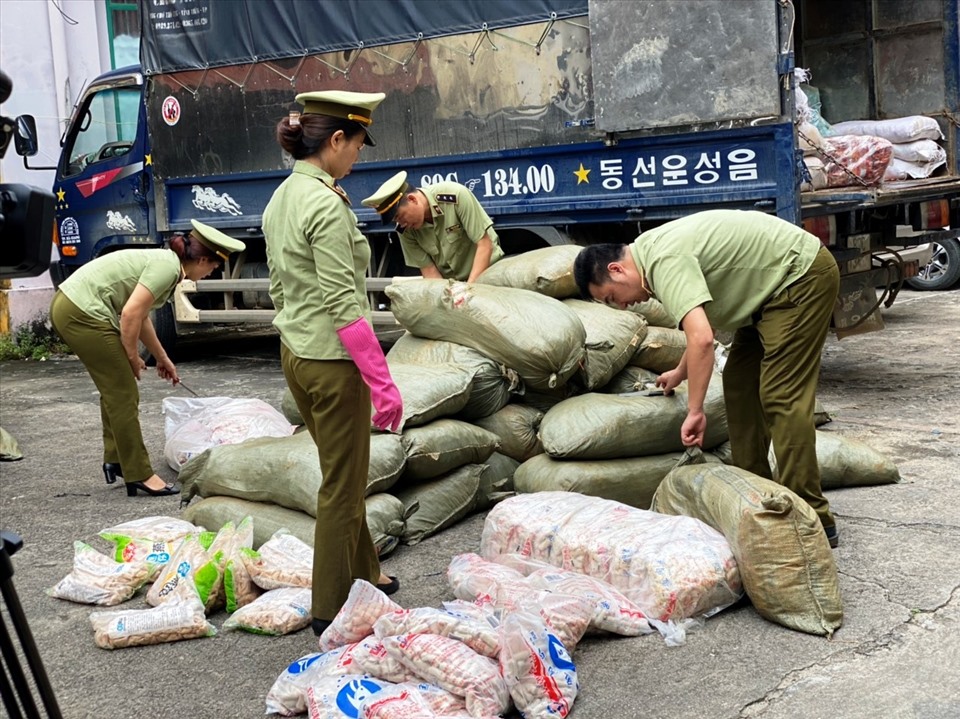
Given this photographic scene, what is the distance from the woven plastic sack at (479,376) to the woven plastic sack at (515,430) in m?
0.04

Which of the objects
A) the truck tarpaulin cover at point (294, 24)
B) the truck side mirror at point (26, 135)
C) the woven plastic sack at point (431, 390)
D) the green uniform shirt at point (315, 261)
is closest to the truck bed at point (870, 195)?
the truck tarpaulin cover at point (294, 24)

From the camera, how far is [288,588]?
12.3ft

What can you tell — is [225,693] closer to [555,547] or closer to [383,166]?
[555,547]

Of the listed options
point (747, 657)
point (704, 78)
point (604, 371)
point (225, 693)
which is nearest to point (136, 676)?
point (225, 693)

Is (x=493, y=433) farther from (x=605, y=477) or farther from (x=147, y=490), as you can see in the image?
(x=147, y=490)

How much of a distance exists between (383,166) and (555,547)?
4328 millimetres

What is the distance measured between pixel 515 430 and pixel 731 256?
51.1 inches

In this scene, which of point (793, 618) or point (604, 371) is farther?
point (604, 371)

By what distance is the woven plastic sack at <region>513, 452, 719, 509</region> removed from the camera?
14.2ft

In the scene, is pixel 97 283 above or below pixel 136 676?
above

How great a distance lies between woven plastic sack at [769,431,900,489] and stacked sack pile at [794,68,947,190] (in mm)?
1997

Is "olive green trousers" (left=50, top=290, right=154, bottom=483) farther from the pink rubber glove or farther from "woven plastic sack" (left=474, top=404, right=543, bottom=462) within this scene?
the pink rubber glove

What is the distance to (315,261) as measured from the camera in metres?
3.27

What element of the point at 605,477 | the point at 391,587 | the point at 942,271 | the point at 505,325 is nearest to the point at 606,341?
the point at 505,325
